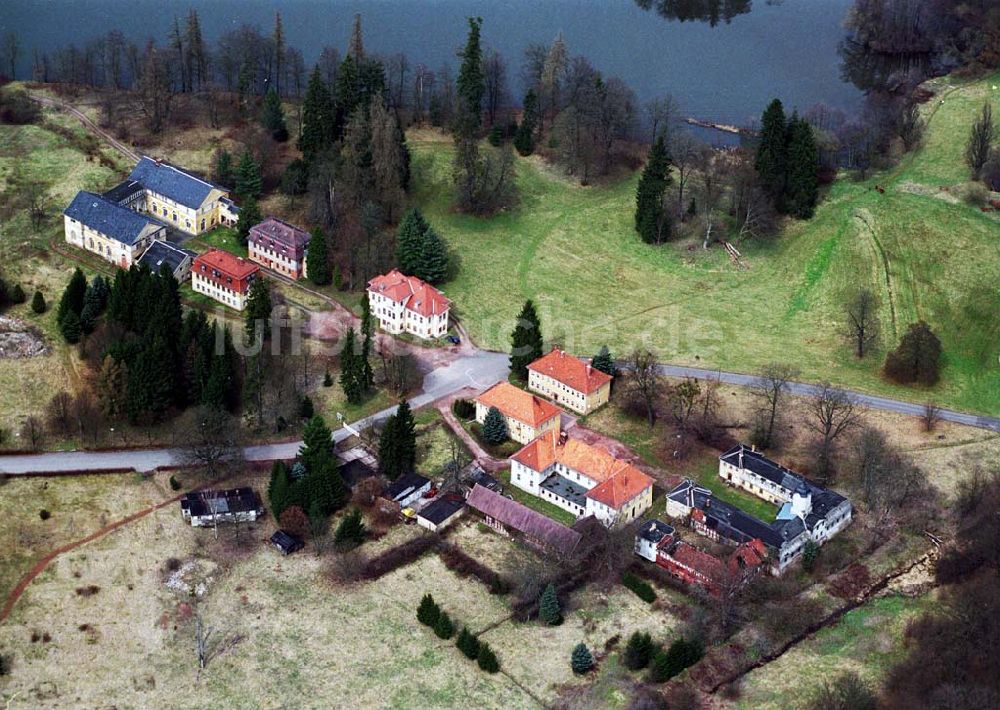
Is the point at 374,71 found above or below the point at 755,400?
above

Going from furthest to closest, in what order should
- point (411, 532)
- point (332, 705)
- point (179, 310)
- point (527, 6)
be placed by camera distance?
1. point (527, 6)
2. point (179, 310)
3. point (411, 532)
4. point (332, 705)

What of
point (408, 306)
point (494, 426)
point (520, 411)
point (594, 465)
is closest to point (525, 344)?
point (520, 411)

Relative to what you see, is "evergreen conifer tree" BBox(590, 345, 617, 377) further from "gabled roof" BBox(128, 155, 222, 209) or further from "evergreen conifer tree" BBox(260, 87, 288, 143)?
"evergreen conifer tree" BBox(260, 87, 288, 143)

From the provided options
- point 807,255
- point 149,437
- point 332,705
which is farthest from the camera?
point 807,255

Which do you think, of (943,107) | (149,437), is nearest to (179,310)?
(149,437)

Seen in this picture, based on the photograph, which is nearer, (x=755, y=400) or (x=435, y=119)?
(x=755, y=400)

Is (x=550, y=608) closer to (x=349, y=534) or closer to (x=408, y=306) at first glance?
(x=349, y=534)

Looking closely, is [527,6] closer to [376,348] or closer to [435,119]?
[435,119]

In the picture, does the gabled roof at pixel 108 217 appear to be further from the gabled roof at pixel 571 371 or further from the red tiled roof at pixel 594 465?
the red tiled roof at pixel 594 465

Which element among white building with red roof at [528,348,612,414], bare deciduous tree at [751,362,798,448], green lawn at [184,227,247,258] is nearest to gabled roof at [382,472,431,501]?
white building with red roof at [528,348,612,414]
